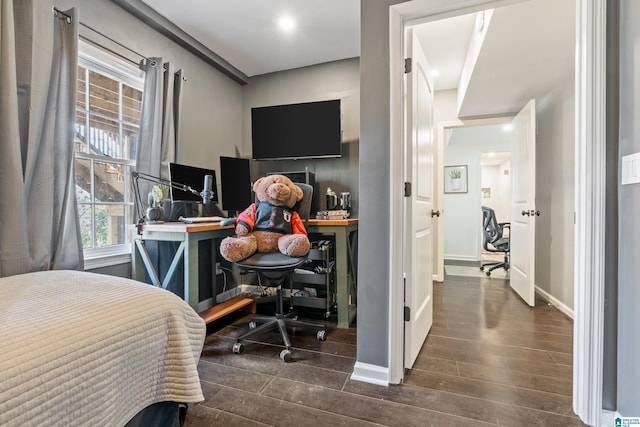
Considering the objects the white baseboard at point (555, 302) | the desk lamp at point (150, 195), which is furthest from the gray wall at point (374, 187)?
the white baseboard at point (555, 302)

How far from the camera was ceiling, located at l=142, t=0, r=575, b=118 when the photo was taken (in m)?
1.93

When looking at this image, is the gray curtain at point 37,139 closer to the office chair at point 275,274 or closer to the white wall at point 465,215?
the office chair at point 275,274

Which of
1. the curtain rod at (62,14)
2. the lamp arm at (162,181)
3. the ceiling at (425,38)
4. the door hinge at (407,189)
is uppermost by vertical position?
the ceiling at (425,38)

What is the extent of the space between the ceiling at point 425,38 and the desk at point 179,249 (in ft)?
5.42

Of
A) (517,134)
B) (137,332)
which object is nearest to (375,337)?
(137,332)

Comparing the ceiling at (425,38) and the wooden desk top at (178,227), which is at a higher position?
the ceiling at (425,38)

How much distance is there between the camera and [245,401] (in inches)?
54.6

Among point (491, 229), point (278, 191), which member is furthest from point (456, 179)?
point (278, 191)

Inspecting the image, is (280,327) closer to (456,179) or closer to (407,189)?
(407,189)

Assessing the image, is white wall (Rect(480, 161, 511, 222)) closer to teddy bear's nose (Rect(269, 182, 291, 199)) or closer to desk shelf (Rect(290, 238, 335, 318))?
desk shelf (Rect(290, 238, 335, 318))

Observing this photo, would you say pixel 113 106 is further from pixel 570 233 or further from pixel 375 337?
pixel 570 233

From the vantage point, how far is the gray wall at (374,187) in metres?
1.52

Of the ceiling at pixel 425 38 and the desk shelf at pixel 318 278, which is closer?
the ceiling at pixel 425 38

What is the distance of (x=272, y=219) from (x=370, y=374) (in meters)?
1.20
